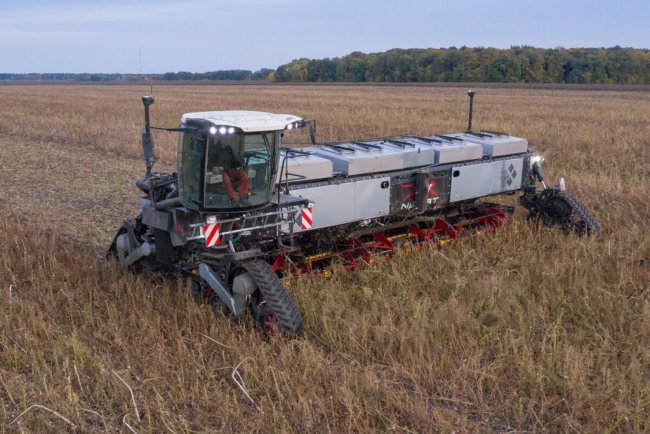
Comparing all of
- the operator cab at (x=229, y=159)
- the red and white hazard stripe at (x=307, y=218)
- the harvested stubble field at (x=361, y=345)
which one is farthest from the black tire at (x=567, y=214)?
the operator cab at (x=229, y=159)

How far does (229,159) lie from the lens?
5.59 metres

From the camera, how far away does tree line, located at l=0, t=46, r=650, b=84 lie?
6109 centimetres

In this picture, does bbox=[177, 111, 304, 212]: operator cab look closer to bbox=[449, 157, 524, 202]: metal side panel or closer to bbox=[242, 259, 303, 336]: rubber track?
bbox=[242, 259, 303, 336]: rubber track

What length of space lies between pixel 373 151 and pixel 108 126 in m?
15.3

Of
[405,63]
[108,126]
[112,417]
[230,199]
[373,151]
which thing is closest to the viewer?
[112,417]

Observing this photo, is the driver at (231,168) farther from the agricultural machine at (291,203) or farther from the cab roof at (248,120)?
the cab roof at (248,120)

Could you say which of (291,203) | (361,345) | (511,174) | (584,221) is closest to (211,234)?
(291,203)

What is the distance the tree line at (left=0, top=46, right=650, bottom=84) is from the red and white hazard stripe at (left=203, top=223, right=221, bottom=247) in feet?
204

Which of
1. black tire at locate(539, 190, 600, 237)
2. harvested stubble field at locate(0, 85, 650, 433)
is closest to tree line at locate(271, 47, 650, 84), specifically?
black tire at locate(539, 190, 600, 237)

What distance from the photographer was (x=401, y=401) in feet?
13.8

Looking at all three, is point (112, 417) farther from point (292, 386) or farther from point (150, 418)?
point (292, 386)

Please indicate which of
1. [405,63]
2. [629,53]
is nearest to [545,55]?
[629,53]

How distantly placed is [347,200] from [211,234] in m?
1.86

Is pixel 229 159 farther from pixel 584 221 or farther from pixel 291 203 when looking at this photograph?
pixel 584 221
